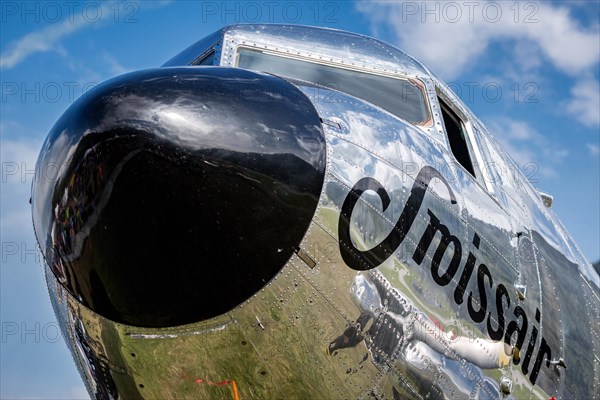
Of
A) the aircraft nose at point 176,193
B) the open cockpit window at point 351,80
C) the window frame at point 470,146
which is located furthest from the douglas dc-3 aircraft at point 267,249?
the window frame at point 470,146

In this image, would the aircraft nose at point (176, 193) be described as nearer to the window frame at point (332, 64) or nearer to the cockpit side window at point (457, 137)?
the window frame at point (332, 64)

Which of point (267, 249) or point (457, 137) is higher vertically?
point (457, 137)

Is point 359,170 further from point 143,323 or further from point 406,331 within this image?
point 143,323

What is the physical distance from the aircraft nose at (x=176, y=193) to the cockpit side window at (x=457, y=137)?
206cm

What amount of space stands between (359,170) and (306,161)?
1.44 ft

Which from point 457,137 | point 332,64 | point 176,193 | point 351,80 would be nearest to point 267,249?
point 176,193

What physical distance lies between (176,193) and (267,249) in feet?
1.86

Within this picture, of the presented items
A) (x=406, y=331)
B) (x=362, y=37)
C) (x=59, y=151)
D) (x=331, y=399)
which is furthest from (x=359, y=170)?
(x=362, y=37)

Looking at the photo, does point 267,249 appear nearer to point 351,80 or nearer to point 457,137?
point 351,80

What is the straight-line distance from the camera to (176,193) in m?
4.50

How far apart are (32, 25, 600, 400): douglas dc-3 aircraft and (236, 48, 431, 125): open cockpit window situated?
16cm

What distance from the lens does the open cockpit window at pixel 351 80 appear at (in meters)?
6.38

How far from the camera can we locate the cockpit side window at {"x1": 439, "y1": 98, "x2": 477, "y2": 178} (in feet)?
22.0

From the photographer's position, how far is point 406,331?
5.24 meters
